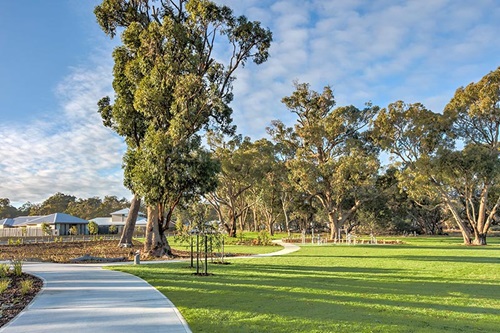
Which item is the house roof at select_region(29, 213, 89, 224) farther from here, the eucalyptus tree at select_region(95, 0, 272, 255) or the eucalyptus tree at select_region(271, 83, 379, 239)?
the eucalyptus tree at select_region(95, 0, 272, 255)

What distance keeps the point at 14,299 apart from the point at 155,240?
1322cm

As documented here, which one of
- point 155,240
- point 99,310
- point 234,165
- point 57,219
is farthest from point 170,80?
point 57,219

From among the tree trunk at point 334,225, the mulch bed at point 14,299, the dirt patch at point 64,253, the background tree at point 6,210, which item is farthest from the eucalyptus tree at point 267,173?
the background tree at point 6,210

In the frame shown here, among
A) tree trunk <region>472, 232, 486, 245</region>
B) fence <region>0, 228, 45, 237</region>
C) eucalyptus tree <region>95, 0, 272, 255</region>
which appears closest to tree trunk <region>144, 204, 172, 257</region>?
eucalyptus tree <region>95, 0, 272, 255</region>

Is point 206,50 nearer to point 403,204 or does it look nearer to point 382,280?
point 382,280

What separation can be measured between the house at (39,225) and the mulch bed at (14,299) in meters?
50.4

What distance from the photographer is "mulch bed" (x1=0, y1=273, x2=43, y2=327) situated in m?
7.31

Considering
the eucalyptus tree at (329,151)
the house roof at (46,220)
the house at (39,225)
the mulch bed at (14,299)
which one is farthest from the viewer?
the house roof at (46,220)

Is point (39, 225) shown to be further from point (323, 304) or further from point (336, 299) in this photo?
point (323, 304)

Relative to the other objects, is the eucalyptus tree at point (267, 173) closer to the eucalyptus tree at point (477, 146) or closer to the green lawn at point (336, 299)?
the eucalyptus tree at point (477, 146)

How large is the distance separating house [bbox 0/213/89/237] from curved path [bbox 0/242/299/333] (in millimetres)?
51960

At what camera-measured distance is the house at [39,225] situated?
57031 mm

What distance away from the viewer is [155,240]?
21922 millimetres

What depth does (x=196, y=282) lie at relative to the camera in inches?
453
